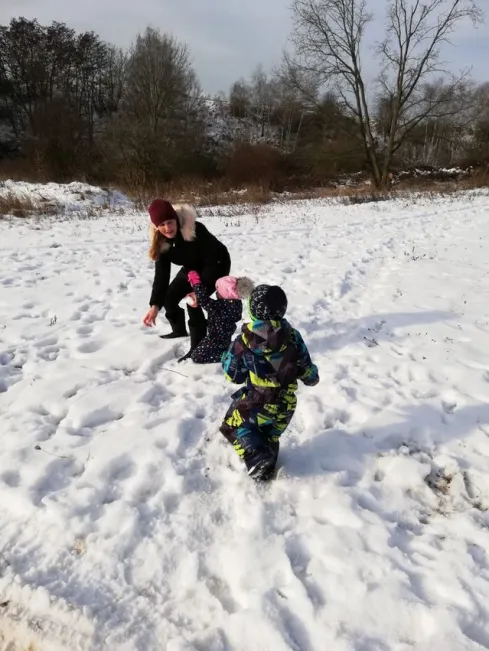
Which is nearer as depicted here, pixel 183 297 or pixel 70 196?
pixel 183 297

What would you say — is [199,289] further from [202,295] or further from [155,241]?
→ [155,241]

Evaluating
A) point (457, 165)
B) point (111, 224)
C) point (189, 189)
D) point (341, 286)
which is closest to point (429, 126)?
point (457, 165)

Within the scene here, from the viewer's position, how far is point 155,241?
3822 mm

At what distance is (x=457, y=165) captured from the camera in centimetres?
3478

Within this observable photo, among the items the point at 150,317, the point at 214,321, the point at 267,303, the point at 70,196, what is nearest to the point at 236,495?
the point at 267,303

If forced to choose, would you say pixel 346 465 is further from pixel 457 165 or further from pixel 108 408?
pixel 457 165

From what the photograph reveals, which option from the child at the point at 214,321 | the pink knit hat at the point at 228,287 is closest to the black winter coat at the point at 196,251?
the child at the point at 214,321

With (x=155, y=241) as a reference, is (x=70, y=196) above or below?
below

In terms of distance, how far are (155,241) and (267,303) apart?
1.88 metres

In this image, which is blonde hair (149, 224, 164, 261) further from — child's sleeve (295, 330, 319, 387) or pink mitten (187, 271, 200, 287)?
child's sleeve (295, 330, 319, 387)

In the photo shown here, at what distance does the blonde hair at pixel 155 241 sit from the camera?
12.4ft

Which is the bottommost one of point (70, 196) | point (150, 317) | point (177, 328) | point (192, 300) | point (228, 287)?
point (177, 328)

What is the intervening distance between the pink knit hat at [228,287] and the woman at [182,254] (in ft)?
1.34

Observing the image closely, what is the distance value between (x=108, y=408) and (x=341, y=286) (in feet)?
13.0
